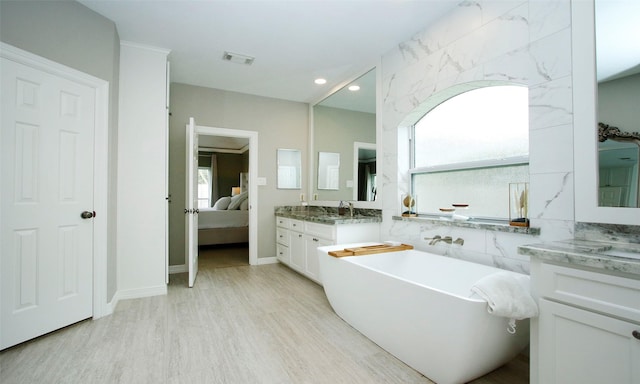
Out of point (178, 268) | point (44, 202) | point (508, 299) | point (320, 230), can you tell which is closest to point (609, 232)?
point (508, 299)

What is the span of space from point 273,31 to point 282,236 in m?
2.69

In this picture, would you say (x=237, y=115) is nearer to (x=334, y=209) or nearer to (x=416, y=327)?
(x=334, y=209)

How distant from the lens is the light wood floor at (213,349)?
1.64 m

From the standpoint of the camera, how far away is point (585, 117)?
1.57m

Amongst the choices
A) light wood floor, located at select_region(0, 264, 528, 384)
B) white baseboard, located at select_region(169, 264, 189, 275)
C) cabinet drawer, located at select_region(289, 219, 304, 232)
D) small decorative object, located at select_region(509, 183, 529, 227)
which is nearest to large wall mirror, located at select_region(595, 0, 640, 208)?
small decorative object, located at select_region(509, 183, 529, 227)

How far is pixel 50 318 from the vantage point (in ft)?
6.98

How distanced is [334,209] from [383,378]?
2670mm

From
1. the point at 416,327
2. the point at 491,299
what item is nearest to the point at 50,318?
the point at 416,327

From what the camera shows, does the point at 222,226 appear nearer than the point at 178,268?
No

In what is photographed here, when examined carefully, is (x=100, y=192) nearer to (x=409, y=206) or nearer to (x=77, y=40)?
(x=77, y=40)

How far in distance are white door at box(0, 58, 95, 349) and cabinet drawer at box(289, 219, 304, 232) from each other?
6.94ft

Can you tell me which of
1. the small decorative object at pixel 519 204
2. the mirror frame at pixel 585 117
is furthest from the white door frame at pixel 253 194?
the mirror frame at pixel 585 117

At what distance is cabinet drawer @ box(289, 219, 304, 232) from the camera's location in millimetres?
3625

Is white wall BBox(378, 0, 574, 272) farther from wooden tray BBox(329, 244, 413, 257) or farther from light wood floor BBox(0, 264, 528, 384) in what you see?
light wood floor BBox(0, 264, 528, 384)
